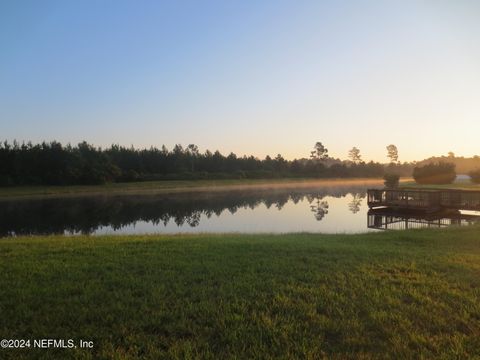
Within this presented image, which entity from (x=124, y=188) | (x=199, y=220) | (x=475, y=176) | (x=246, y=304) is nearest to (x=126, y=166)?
(x=124, y=188)

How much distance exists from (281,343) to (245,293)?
1.55m

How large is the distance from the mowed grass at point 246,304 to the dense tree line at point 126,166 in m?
51.0

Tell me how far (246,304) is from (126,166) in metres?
70.2

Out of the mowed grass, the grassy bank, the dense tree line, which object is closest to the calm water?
the mowed grass

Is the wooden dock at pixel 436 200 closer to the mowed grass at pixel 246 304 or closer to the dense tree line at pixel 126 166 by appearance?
the mowed grass at pixel 246 304

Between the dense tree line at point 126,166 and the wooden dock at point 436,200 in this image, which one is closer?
the wooden dock at point 436,200

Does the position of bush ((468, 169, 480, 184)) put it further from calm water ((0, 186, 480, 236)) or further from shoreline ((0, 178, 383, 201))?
shoreline ((0, 178, 383, 201))

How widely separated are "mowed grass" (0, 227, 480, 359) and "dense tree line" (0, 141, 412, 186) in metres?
51.0

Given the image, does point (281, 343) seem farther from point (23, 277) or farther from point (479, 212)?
point (479, 212)

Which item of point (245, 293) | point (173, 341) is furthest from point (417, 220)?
point (173, 341)

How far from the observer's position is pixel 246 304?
501 centimetres

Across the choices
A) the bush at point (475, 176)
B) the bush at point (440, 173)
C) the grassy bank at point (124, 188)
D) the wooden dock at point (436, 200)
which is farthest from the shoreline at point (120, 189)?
the wooden dock at point (436, 200)

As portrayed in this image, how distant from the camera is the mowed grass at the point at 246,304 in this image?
3881 mm

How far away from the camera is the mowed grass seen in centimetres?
388
